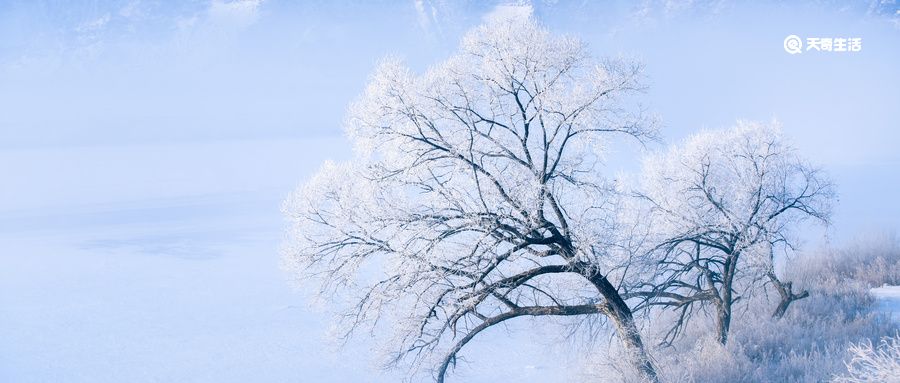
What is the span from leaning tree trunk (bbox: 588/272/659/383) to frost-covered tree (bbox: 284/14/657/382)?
0.02 m

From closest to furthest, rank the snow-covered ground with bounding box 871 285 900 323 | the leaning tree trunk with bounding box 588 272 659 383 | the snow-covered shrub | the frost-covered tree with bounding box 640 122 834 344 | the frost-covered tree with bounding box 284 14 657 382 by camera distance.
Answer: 1. the frost-covered tree with bounding box 284 14 657 382
2. the leaning tree trunk with bounding box 588 272 659 383
3. the snow-covered shrub
4. the frost-covered tree with bounding box 640 122 834 344
5. the snow-covered ground with bounding box 871 285 900 323

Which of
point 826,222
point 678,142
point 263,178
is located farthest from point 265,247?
point 263,178

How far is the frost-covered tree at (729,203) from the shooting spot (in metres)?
11.8

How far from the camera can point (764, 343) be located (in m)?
12.2

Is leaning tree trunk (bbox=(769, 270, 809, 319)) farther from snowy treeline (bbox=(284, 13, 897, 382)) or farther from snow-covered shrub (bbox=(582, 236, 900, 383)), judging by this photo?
snowy treeline (bbox=(284, 13, 897, 382))

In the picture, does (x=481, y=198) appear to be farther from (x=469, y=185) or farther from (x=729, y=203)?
(x=729, y=203)

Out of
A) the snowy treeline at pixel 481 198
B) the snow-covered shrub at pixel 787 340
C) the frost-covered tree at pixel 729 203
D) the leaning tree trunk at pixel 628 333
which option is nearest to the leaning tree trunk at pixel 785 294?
the frost-covered tree at pixel 729 203

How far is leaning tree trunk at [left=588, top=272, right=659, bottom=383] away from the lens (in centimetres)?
997

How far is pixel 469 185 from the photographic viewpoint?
380 inches

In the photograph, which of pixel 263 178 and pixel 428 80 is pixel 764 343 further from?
pixel 263 178

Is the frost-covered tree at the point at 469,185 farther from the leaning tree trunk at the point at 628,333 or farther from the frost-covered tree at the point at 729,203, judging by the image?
the frost-covered tree at the point at 729,203

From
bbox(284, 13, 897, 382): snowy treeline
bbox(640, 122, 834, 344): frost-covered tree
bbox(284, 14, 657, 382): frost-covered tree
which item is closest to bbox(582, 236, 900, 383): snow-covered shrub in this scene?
bbox(284, 13, 897, 382): snowy treeline

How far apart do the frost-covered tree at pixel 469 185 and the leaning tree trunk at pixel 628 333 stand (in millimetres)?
17

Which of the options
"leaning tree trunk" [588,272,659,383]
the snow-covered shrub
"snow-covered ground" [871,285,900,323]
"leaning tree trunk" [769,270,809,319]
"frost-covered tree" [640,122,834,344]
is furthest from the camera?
"snow-covered ground" [871,285,900,323]
